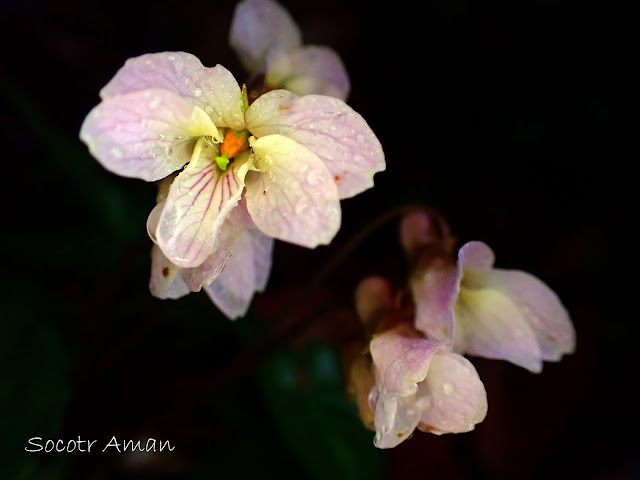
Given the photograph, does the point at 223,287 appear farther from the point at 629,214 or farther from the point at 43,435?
the point at 629,214

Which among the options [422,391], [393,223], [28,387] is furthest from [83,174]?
[422,391]

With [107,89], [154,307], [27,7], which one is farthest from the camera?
[27,7]

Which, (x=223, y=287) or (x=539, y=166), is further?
(x=539, y=166)

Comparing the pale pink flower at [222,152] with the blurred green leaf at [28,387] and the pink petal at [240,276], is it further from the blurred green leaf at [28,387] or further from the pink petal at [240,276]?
the blurred green leaf at [28,387]

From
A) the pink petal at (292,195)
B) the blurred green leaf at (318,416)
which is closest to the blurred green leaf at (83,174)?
the blurred green leaf at (318,416)

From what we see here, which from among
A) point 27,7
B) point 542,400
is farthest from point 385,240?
point 27,7

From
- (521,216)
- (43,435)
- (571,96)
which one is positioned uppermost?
(571,96)
